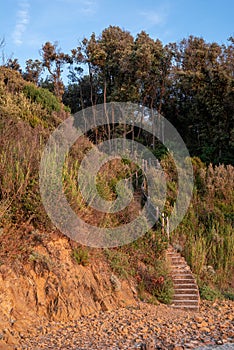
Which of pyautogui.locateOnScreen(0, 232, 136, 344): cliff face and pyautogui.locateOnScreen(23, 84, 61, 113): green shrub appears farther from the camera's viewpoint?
pyautogui.locateOnScreen(23, 84, 61, 113): green shrub

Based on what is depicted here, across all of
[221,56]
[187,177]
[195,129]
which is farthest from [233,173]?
[221,56]

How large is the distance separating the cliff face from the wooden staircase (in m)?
1.02

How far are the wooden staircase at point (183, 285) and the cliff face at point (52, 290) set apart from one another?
1019 mm

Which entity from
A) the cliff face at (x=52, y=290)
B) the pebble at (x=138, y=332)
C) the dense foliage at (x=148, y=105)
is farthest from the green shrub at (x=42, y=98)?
the pebble at (x=138, y=332)

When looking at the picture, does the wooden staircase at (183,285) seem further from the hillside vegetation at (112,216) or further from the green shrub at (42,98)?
the green shrub at (42,98)

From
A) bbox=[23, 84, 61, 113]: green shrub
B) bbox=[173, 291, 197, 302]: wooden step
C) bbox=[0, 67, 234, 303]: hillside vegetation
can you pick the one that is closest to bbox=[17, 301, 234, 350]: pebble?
Answer: bbox=[173, 291, 197, 302]: wooden step

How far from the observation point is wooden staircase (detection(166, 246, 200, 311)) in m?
7.36

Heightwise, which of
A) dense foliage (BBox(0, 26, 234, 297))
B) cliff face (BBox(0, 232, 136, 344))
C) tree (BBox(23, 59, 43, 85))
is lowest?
cliff face (BBox(0, 232, 136, 344))

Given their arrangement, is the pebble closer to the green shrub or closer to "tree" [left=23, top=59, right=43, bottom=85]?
the green shrub

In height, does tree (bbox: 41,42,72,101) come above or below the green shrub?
above

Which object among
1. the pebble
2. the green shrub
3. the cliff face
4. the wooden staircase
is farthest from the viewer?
the green shrub

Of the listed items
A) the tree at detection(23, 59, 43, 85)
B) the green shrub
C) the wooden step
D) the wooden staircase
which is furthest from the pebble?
the tree at detection(23, 59, 43, 85)

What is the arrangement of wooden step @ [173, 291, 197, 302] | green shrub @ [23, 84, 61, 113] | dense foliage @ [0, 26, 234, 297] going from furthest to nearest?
green shrub @ [23, 84, 61, 113]
wooden step @ [173, 291, 197, 302]
dense foliage @ [0, 26, 234, 297]

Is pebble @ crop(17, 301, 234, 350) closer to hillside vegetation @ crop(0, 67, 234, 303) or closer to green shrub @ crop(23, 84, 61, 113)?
hillside vegetation @ crop(0, 67, 234, 303)
